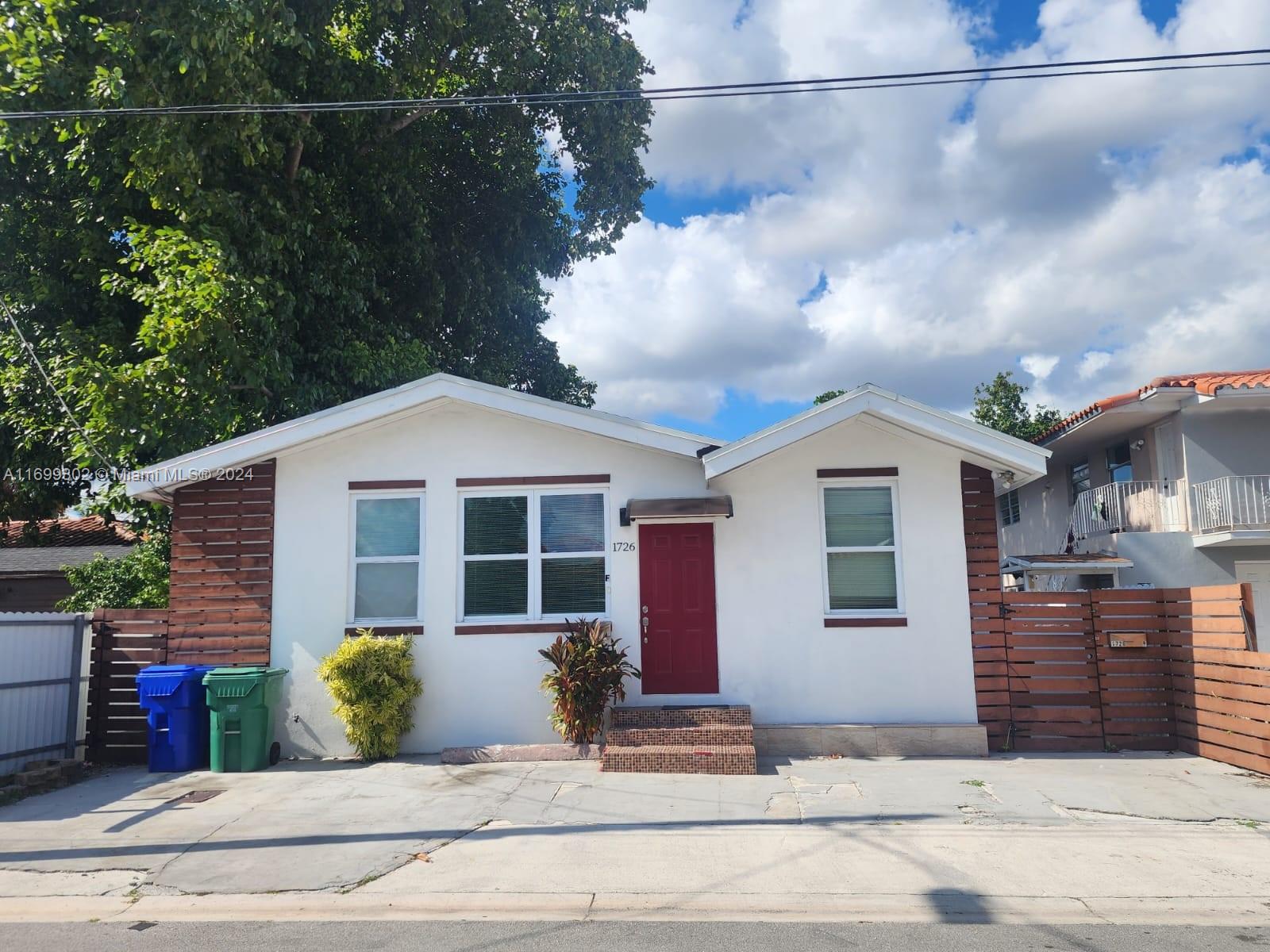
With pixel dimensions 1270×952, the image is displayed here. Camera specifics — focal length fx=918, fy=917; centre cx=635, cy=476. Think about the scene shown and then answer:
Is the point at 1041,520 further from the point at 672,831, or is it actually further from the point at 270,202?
the point at 672,831

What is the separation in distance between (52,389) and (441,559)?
752 centimetres

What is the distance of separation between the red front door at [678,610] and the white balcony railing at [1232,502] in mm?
13199

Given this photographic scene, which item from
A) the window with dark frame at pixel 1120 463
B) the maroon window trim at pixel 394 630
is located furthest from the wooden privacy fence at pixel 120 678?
the window with dark frame at pixel 1120 463

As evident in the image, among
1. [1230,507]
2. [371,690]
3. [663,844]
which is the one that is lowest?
[663,844]

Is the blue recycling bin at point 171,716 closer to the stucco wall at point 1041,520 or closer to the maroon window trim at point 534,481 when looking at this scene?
the maroon window trim at point 534,481

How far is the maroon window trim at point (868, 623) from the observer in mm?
10328

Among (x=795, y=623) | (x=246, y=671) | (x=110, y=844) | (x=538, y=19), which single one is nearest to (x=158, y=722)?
(x=246, y=671)

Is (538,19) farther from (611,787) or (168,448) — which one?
(611,787)

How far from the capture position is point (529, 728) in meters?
10.3

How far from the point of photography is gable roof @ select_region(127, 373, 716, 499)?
1038cm

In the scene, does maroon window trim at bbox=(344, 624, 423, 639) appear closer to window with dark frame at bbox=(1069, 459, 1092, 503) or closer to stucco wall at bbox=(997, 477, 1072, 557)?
stucco wall at bbox=(997, 477, 1072, 557)

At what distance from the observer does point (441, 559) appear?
1067 cm

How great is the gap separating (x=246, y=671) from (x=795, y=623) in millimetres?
5989

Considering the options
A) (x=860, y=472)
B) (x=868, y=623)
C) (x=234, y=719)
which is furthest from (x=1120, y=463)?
(x=234, y=719)
